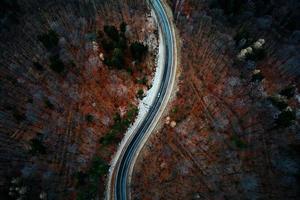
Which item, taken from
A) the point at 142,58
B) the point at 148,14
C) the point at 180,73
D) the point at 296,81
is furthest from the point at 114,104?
the point at 296,81

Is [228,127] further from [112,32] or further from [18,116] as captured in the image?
[18,116]

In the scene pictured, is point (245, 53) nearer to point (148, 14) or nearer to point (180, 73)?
point (180, 73)

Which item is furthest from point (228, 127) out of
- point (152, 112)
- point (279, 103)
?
point (152, 112)

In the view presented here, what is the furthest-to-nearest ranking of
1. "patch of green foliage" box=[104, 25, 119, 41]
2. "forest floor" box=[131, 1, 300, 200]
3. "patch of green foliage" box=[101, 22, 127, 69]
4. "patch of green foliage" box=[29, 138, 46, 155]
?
"patch of green foliage" box=[104, 25, 119, 41] → "patch of green foliage" box=[101, 22, 127, 69] → "forest floor" box=[131, 1, 300, 200] → "patch of green foliage" box=[29, 138, 46, 155]

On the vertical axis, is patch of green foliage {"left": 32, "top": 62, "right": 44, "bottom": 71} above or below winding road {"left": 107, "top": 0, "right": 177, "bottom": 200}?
above

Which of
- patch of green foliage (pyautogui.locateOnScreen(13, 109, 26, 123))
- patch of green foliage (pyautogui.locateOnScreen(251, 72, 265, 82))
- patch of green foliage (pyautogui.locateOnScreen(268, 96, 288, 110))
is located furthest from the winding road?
patch of green foliage (pyautogui.locateOnScreen(268, 96, 288, 110))

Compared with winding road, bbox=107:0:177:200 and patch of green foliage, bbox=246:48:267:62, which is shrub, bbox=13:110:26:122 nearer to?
winding road, bbox=107:0:177:200
